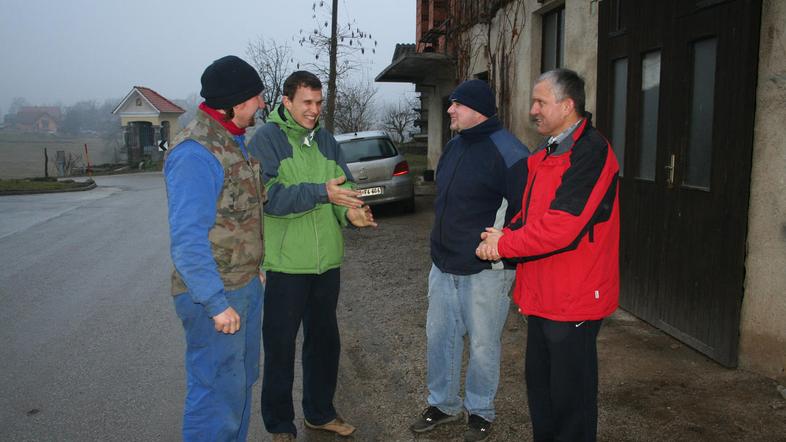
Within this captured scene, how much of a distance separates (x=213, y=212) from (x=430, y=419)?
1884 millimetres

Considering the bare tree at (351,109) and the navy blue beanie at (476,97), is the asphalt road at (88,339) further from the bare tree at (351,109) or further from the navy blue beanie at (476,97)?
the bare tree at (351,109)

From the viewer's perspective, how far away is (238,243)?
291 centimetres

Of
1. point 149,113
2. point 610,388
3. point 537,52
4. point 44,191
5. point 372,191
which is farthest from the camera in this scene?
point 149,113

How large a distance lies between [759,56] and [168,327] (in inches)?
205

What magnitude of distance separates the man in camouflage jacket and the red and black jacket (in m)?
1.19

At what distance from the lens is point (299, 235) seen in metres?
3.49

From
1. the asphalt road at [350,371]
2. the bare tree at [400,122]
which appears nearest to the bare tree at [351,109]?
the bare tree at [400,122]

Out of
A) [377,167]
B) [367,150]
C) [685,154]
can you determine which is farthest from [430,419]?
[367,150]

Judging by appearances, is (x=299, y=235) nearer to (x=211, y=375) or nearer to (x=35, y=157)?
(x=211, y=375)

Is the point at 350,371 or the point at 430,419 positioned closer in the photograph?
the point at 430,419

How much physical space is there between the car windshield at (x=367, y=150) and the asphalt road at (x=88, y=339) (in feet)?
12.2

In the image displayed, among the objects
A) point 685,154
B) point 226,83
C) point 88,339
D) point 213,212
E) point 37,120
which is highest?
point 37,120

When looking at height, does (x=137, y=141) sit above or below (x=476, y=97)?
above

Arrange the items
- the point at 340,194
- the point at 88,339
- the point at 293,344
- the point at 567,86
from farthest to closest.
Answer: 1. the point at 88,339
2. the point at 293,344
3. the point at 340,194
4. the point at 567,86
